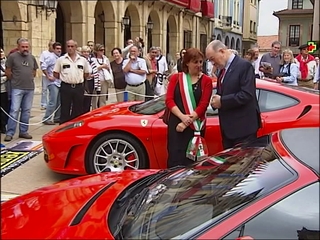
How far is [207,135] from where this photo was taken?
5.17 meters

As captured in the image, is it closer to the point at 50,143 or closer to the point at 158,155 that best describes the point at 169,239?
the point at 158,155

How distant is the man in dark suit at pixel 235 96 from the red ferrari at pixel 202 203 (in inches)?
44.9

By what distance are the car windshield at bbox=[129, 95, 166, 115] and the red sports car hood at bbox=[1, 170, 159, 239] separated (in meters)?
2.29

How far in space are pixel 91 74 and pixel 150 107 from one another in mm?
3310

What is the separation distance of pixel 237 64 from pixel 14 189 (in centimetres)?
277

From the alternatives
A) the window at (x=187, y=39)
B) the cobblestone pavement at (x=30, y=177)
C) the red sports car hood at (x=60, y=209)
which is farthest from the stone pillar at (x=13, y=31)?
the window at (x=187, y=39)

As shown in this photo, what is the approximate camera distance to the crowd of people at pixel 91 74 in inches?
282

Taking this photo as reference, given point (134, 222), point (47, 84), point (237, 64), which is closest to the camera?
point (134, 222)

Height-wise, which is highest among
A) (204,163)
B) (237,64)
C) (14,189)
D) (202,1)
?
(202,1)

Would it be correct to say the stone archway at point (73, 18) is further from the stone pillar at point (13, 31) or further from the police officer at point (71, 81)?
the police officer at point (71, 81)

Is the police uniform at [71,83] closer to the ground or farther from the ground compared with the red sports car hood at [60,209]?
farther from the ground

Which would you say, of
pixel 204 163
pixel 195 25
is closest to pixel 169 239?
pixel 204 163

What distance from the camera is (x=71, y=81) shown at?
7578 mm

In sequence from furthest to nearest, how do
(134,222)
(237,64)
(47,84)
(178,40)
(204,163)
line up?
(47,84), (178,40), (237,64), (204,163), (134,222)
